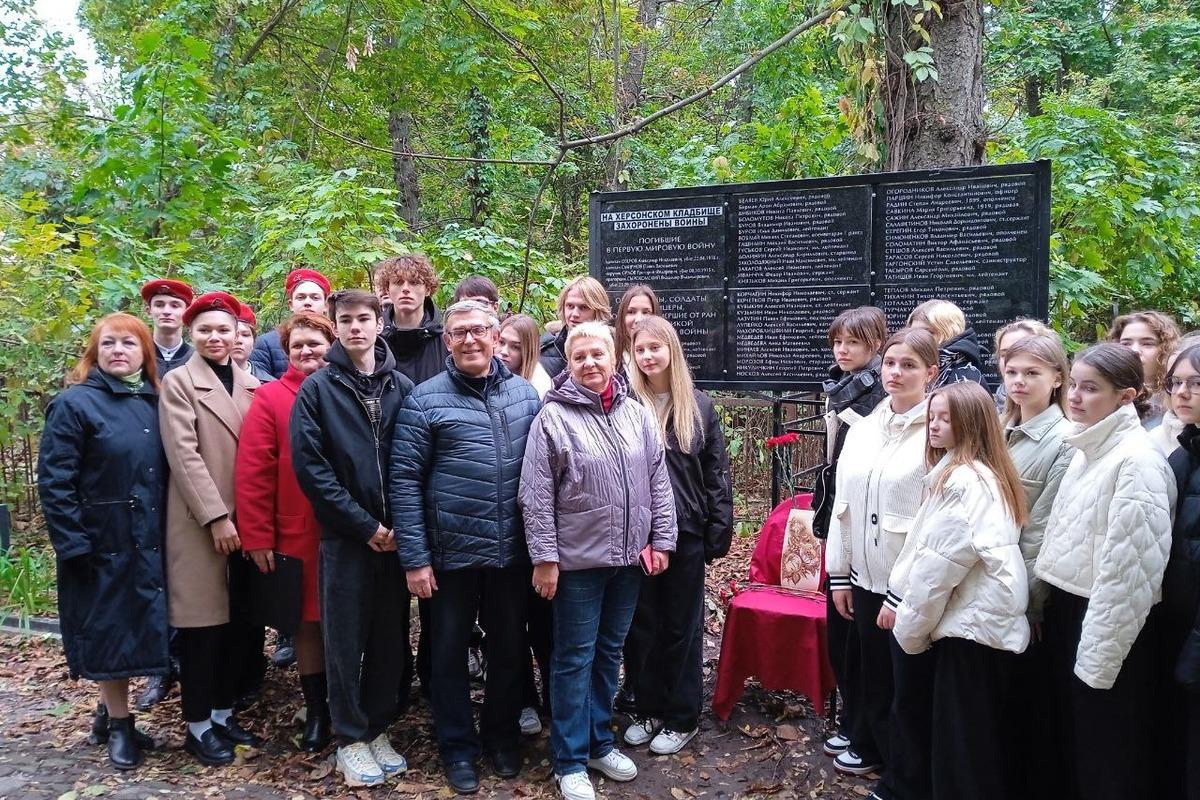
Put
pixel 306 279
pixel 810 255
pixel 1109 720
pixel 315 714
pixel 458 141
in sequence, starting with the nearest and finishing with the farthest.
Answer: pixel 1109 720
pixel 315 714
pixel 306 279
pixel 810 255
pixel 458 141

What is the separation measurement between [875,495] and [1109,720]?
115 cm

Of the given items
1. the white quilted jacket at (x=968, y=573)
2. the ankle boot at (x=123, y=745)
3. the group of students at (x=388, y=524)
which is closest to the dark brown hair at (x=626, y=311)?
the group of students at (x=388, y=524)

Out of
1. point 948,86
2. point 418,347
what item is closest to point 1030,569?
point 418,347

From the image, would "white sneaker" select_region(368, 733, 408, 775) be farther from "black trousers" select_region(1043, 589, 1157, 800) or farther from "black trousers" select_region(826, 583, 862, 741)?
"black trousers" select_region(1043, 589, 1157, 800)

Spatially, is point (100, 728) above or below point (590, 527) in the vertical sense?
below

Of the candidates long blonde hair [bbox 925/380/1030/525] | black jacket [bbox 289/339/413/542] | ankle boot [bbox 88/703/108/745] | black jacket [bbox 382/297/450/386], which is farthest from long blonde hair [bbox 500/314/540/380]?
ankle boot [bbox 88/703/108/745]

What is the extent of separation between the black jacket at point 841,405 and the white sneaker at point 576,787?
163 cm

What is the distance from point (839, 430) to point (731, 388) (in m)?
1.50

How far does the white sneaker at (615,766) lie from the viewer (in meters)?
3.91

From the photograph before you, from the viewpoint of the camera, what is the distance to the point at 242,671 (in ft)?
15.0

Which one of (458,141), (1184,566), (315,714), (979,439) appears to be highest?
(458,141)

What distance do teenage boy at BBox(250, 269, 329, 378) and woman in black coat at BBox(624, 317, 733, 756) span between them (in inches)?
73.0

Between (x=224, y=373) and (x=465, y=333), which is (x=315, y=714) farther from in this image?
(x=465, y=333)

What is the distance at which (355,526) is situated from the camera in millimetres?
3715
